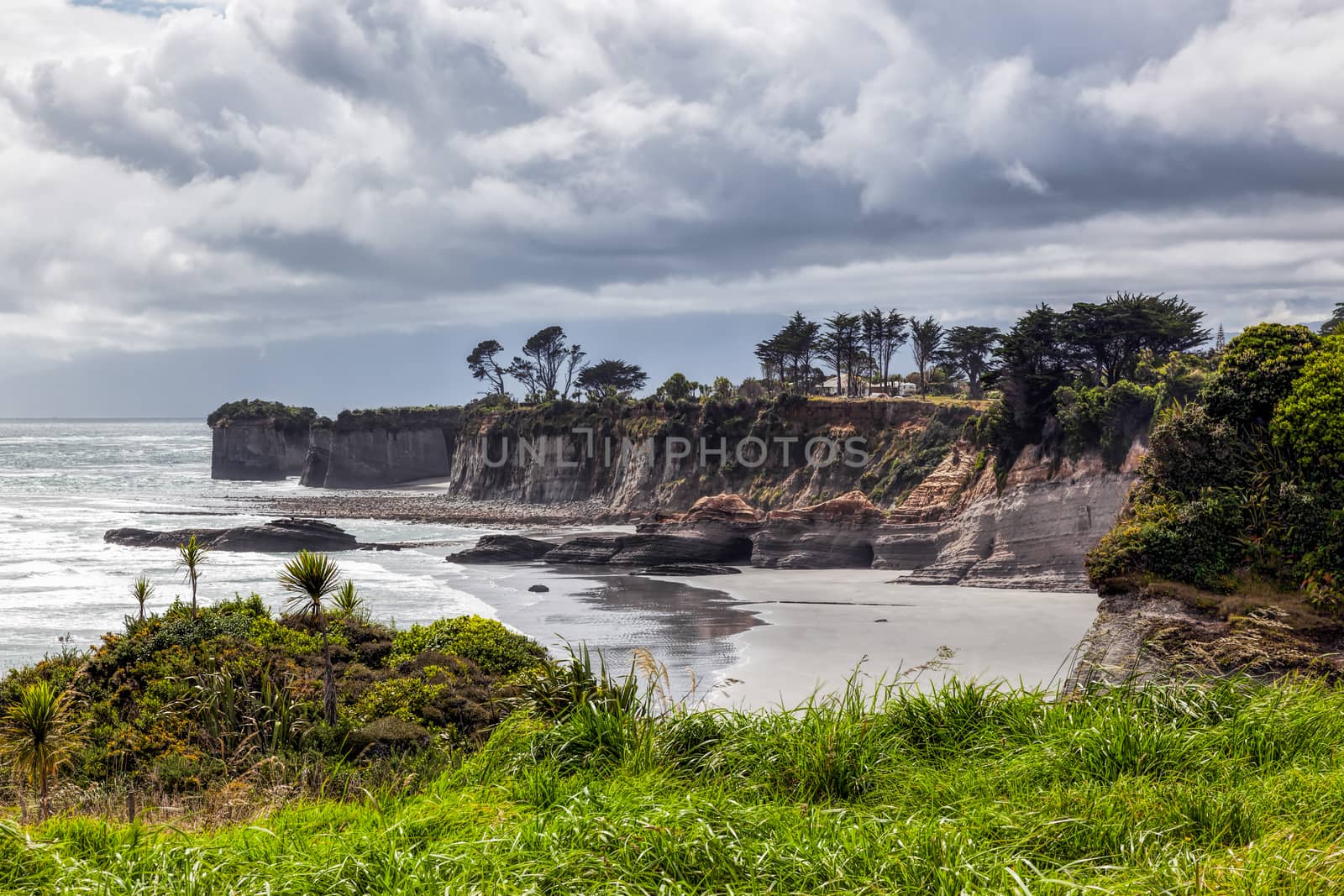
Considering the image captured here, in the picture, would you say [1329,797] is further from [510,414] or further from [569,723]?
[510,414]

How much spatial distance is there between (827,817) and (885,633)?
2634 cm

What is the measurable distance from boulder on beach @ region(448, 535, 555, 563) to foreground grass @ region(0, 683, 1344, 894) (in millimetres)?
50754

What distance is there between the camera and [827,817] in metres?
6.11

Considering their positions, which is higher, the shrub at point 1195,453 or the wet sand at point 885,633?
the shrub at point 1195,453

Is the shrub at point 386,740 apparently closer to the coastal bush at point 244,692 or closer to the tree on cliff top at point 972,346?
the coastal bush at point 244,692

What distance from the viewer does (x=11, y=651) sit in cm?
2988

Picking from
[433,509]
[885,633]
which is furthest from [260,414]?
[885,633]

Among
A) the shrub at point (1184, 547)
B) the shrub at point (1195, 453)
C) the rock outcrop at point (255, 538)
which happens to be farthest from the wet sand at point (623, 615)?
the rock outcrop at point (255, 538)

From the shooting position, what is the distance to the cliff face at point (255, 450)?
16225 cm

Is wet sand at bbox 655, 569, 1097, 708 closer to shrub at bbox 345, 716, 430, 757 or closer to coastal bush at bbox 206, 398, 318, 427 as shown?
shrub at bbox 345, 716, 430, 757

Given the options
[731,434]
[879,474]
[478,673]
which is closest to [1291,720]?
[478,673]

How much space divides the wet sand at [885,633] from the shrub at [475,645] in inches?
180

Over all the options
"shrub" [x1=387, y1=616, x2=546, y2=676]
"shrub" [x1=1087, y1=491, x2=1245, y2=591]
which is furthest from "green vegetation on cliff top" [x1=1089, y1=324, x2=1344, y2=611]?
"shrub" [x1=387, y1=616, x2=546, y2=676]

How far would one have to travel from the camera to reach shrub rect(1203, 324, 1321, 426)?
22078mm
